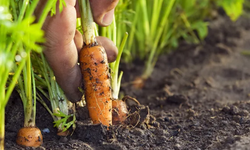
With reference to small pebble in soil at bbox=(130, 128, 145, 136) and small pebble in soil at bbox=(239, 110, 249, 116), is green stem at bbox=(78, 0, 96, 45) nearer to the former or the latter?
small pebble in soil at bbox=(130, 128, 145, 136)

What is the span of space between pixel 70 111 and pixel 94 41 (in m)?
0.32

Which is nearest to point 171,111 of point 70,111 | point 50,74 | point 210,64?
point 70,111

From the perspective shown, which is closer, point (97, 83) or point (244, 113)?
point (97, 83)

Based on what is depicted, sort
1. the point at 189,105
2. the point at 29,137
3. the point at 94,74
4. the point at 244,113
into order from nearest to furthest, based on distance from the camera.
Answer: the point at 29,137 → the point at 94,74 → the point at 244,113 → the point at 189,105

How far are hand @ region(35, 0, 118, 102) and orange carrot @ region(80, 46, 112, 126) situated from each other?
1.6 inches

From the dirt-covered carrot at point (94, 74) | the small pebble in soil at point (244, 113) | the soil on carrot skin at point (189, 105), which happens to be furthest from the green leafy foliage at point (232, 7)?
the dirt-covered carrot at point (94, 74)

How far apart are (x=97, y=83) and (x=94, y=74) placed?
0.04 metres

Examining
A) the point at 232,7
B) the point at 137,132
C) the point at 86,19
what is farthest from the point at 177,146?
the point at 232,7

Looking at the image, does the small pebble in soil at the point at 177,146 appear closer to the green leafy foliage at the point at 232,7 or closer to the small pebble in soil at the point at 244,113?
the small pebble in soil at the point at 244,113

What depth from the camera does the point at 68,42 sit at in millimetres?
1312

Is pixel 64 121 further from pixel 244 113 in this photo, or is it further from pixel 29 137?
pixel 244 113

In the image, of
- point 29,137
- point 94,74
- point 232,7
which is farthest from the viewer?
point 232,7

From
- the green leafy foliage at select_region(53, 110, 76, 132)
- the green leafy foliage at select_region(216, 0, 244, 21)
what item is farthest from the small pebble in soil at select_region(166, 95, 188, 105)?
the green leafy foliage at select_region(216, 0, 244, 21)

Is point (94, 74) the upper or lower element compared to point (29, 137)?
upper
